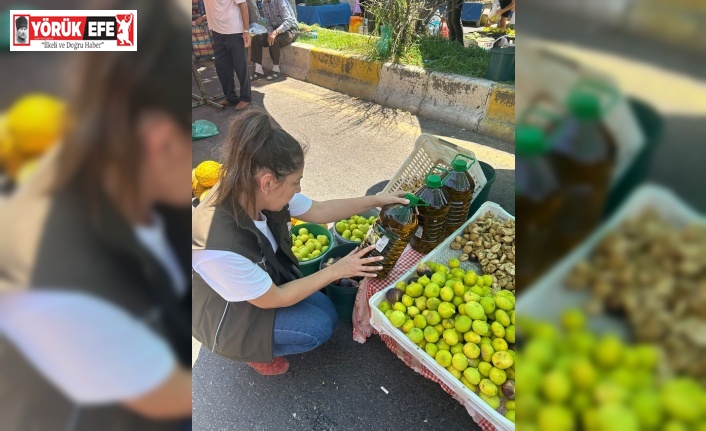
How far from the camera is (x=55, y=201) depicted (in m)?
0.57

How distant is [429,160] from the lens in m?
3.19

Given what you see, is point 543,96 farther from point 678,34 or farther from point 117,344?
point 117,344

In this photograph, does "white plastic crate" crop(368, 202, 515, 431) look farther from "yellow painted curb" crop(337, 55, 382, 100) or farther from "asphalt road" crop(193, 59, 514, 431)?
"yellow painted curb" crop(337, 55, 382, 100)

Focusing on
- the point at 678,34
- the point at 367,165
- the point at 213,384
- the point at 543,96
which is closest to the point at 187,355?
the point at 543,96

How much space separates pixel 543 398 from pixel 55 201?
67cm

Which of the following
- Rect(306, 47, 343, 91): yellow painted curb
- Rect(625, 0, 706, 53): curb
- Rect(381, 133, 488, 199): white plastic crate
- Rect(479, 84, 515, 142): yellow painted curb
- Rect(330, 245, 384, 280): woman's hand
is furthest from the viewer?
Rect(306, 47, 343, 91): yellow painted curb

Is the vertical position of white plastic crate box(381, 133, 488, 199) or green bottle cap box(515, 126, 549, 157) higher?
green bottle cap box(515, 126, 549, 157)

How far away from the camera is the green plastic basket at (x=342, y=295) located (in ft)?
8.86

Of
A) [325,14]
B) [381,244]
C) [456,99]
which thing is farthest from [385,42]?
[325,14]

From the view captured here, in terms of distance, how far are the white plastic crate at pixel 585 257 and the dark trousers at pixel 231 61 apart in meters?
6.36

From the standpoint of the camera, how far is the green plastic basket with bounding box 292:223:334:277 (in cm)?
284

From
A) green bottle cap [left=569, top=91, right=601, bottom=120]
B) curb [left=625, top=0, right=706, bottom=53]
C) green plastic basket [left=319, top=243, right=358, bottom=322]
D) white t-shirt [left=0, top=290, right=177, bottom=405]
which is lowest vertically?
green plastic basket [left=319, top=243, right=358, bottom=322]

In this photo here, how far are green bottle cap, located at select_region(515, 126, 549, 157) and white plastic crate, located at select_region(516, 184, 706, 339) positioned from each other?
0.10 metres

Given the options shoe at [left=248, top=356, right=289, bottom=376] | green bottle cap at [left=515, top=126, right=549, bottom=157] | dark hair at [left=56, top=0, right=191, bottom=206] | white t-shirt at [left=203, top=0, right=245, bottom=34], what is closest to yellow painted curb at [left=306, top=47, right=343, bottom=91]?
white t-shirt at [left=203, top=0, right=245, bottom=34]
